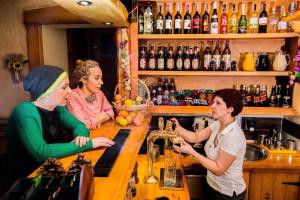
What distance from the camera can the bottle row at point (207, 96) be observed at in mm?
2582

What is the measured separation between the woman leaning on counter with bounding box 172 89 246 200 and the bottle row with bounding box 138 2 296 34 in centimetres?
101

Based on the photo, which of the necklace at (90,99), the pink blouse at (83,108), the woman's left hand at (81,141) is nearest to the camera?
the woman's left hand at (81,141)

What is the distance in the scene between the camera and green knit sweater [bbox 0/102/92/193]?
116cm

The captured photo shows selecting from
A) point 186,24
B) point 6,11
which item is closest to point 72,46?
point 6,11

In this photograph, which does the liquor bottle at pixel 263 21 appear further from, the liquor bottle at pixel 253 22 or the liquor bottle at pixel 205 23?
the liquor bottle at pixel 205 23

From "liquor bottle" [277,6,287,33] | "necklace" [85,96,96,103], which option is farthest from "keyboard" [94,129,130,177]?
"liquor bottle" [277,6,287,33]

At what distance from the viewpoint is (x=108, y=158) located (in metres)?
1.20

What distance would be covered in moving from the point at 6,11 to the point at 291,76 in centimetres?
294

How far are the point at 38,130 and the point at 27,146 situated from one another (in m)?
0.08

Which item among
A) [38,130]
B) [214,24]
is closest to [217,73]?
[214,24]

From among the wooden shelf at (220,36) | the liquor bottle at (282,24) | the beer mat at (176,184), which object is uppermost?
the liquor bottle at (282,24)

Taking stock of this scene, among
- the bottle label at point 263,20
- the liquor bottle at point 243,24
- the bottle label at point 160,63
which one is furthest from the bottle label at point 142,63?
the bottle label at point 263,20

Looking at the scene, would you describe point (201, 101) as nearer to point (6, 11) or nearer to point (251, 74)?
point (251, 74)

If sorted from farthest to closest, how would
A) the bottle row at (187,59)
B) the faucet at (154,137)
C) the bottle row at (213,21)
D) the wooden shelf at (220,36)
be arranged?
the bottle row at (187,59)
the bottle row at (213,21)
the wooden shelf at (220,36)
the faucet at (154,137)
